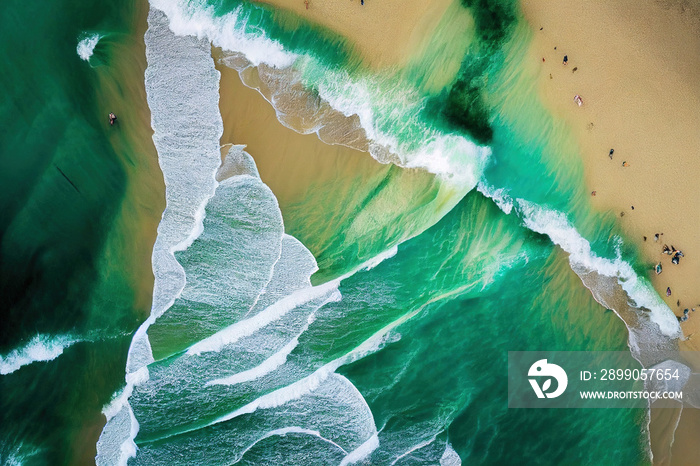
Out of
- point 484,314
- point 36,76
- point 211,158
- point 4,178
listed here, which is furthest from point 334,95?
point 4,178

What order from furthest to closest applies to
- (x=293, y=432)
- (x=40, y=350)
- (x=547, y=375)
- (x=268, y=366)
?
(x=547, y=375) < (x=40, y=350) < (x=268, y=366) < (x=293, y=432)

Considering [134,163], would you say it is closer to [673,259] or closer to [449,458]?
[449,458]

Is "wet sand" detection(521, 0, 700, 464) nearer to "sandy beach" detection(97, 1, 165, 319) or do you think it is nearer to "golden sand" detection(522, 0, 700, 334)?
"golden sand" detection(522, 0, 700, 334)

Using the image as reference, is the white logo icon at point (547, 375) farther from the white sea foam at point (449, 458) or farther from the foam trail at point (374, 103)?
the foam trail at point (374, 103)

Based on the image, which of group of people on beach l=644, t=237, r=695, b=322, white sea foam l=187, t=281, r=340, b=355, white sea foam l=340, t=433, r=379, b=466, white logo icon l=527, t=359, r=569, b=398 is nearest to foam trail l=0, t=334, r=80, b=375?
white sea foam l=187, t=281, r=340, b=355

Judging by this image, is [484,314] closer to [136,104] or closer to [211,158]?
[211,158]

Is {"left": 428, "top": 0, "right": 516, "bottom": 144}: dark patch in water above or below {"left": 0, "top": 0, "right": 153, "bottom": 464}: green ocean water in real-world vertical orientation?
above

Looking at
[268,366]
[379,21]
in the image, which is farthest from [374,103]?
[268,366]
